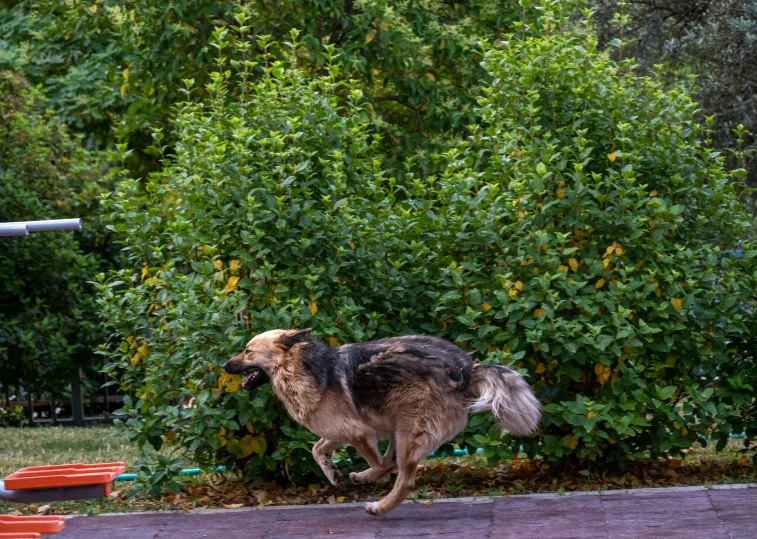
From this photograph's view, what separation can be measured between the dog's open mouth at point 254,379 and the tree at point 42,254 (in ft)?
25.7

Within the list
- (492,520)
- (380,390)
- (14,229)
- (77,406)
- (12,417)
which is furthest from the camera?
(77,406)

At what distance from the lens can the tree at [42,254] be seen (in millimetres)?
14164

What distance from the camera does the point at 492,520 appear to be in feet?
21.2

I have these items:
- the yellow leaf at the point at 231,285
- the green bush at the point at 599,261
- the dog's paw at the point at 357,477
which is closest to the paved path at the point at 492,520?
the dog's paw at the point at 357,477

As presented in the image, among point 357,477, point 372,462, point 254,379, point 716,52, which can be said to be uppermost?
point 716,52

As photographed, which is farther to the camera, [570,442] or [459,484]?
[459,484]

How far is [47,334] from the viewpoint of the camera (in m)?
14.4

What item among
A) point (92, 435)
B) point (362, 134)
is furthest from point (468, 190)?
point (92, 435)

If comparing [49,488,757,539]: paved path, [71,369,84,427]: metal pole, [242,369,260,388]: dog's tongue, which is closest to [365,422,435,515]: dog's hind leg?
[49,488,757,539]: paved path

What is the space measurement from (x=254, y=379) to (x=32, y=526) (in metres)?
1.83

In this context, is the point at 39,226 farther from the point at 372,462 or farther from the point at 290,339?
the point at 372,462

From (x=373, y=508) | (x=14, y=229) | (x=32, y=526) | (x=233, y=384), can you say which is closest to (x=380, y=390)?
(x=373, y=508)

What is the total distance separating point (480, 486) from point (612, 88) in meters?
2.98

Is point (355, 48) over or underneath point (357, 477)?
over
